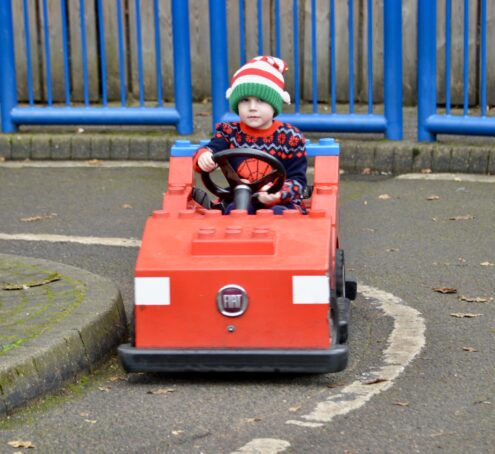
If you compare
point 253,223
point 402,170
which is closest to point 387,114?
point 402,170

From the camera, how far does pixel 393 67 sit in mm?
9812

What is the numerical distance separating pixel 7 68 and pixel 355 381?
6.48 meters

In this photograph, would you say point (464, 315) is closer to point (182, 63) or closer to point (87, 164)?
point (182, 63)

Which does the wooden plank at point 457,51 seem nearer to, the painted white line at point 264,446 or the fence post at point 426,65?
the fence post at point 426,65

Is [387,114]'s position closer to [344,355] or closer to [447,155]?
[447,155]

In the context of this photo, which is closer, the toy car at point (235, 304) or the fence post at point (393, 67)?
the toy car at point (235, 304)

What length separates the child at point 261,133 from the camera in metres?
5.84

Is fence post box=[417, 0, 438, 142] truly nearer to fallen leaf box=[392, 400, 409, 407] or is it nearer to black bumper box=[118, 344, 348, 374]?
black bumper box=[118, 344, 348, 374]

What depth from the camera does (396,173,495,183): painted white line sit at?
9.35m

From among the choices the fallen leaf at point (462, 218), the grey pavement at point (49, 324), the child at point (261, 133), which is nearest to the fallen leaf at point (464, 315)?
the child at point (261, 133)

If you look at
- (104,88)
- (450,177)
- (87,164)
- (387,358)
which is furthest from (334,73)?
(387,358)

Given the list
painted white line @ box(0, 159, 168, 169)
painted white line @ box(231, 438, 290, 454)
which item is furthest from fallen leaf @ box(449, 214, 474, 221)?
painted white line @ box(231, 438, 290, 454)

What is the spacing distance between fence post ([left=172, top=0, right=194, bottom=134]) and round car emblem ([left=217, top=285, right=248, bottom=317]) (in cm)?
562

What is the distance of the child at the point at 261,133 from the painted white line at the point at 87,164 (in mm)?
4159
